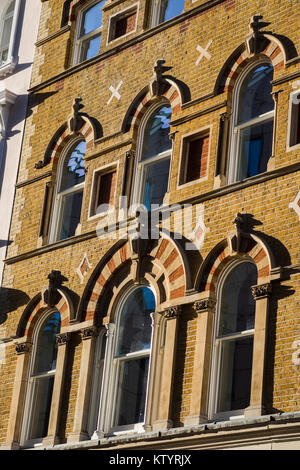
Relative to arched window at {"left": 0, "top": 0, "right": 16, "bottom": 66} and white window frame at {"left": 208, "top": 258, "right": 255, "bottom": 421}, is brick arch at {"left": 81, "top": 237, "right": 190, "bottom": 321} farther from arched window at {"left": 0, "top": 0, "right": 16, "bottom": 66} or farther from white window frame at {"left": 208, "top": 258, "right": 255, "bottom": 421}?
arched window at {"left": 0, "top": 0, "right": 16, "bottom": 66}

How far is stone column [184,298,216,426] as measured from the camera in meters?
14.6

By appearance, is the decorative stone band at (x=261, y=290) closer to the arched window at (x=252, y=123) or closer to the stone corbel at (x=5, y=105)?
the arched window at (x=252, y=123)

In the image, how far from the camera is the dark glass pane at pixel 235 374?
14547 millimetres

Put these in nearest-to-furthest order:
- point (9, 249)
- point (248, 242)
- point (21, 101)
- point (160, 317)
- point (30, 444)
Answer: point (248, 242)
point (160, 317)
point (30, 444)
point (9, 249)
point (21, 101)

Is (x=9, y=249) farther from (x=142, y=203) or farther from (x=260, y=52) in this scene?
(x=260, y=52)

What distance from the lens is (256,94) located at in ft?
53.4

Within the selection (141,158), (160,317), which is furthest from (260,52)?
(160,317)

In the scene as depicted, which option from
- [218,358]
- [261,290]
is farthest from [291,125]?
[218,358]

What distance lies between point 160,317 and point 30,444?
10.3ft

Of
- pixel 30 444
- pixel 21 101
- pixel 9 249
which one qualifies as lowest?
pixel 30 444

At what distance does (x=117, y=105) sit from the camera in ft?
60.1

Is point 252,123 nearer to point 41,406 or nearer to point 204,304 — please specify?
point 204,304

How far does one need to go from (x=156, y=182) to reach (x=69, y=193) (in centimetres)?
218

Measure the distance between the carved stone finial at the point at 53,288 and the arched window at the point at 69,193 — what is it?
943 mm
